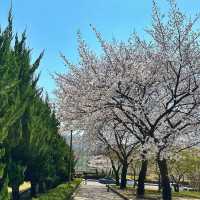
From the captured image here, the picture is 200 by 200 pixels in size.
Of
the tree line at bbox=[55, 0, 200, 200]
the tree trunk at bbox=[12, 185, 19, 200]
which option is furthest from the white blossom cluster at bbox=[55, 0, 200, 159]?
the tree trunk at bbox=[12, 185, 19, 200]

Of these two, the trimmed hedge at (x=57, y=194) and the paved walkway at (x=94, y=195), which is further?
the paved walkway at (x=94, y=195)

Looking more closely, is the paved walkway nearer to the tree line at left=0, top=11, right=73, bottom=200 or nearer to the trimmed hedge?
the trimmed hedge

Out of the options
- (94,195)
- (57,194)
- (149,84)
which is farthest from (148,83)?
(94,195)

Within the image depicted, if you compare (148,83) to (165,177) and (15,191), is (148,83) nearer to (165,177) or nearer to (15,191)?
(165,177)

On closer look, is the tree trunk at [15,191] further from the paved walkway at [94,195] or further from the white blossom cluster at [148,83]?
the paved walkway at [94,195]

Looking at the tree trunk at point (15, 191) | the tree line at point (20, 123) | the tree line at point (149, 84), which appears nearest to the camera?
the tree line at point (20, 123)

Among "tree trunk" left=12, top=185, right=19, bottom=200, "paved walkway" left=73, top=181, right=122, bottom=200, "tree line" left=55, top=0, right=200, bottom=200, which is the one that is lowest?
"tree trunk" left=12, top=185, right=19, bottom=200

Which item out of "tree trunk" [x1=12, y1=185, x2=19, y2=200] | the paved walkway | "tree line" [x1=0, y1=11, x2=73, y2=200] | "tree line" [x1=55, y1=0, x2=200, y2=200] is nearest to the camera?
"tree line" [x1=0, y1=11, x2=73, y2=200]

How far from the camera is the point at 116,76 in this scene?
23703 millimetres

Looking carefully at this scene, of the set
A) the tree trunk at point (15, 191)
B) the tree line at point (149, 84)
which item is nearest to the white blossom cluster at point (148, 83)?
the tree line at point (149, 84)

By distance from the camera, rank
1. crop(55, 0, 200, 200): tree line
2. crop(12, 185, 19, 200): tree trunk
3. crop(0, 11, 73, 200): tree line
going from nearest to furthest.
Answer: crop(0, 11, 73, 200): tree line < crop(12, 185, 19, 200): tree trunk < crop(55, 0, 200, 200): tree line

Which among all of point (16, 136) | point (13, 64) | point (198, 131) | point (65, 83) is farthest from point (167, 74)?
point (13, 64)

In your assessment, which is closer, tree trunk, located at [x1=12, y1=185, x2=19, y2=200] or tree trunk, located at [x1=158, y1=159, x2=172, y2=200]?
tree trunk, located at [x1=12, y1=185, x2=19, y2=200]

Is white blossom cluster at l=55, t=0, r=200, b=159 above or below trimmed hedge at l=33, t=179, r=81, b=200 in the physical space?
above
